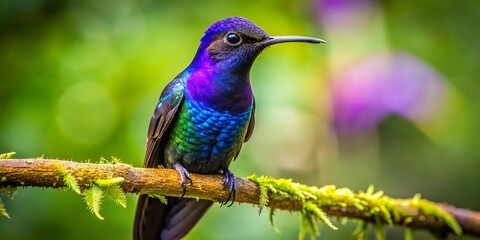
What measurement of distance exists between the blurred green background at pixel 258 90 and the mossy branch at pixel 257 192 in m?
0.96

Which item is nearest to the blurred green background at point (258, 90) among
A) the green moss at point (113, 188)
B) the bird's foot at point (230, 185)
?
the bird's foot at point (230, 185)

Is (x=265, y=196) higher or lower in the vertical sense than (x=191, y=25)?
lower

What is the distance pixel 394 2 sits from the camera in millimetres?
5363

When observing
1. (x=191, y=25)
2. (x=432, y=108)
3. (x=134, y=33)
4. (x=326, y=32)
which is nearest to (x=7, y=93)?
(x=134, y=33)

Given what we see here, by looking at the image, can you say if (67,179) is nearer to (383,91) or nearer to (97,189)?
(97,189)

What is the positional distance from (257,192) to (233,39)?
67 centimetres

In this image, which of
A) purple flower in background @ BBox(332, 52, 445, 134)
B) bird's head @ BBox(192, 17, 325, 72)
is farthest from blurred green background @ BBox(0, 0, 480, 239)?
bird's head @ BBox(192, 17, 325, 72)

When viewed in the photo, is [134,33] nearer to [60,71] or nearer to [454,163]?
[60,71]

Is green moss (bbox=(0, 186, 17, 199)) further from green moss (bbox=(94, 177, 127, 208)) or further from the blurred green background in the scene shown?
the blurred green background

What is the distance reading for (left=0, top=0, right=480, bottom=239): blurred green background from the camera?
4.08 metres

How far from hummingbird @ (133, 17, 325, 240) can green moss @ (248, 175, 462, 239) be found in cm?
19

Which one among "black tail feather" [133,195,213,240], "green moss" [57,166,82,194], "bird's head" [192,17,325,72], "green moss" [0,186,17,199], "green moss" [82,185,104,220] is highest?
"bird's head" [192,17,325,72]

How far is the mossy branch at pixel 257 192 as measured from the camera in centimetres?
227

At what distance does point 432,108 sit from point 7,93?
9.41 feet
